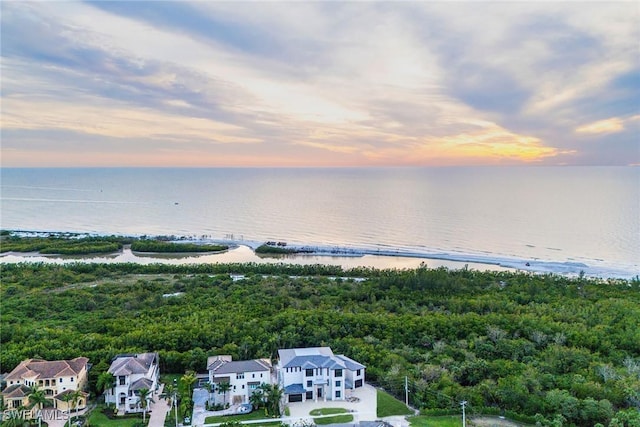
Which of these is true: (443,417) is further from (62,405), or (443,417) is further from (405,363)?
(62,405)

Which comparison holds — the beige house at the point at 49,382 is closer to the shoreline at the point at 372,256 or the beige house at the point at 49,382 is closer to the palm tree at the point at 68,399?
the palm tree at the point at 68,399

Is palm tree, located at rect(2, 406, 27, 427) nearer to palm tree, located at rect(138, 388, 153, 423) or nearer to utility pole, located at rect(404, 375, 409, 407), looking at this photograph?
palm tree, located at rect(138, 388, 153, 423)

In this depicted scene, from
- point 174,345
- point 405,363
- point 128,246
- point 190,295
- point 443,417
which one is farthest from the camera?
point 128,246

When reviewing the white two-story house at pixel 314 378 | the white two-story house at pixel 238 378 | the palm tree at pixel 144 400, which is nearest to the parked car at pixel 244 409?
the white two-story house at pixel 238 378

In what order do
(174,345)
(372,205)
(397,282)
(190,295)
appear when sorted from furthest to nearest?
(372,205) → (397,282) → (190,295) → (174,345)

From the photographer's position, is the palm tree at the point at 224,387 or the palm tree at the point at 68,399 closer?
the palm tree at the point at 68,399

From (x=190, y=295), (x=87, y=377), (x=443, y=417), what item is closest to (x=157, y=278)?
(x=190, y=295)
